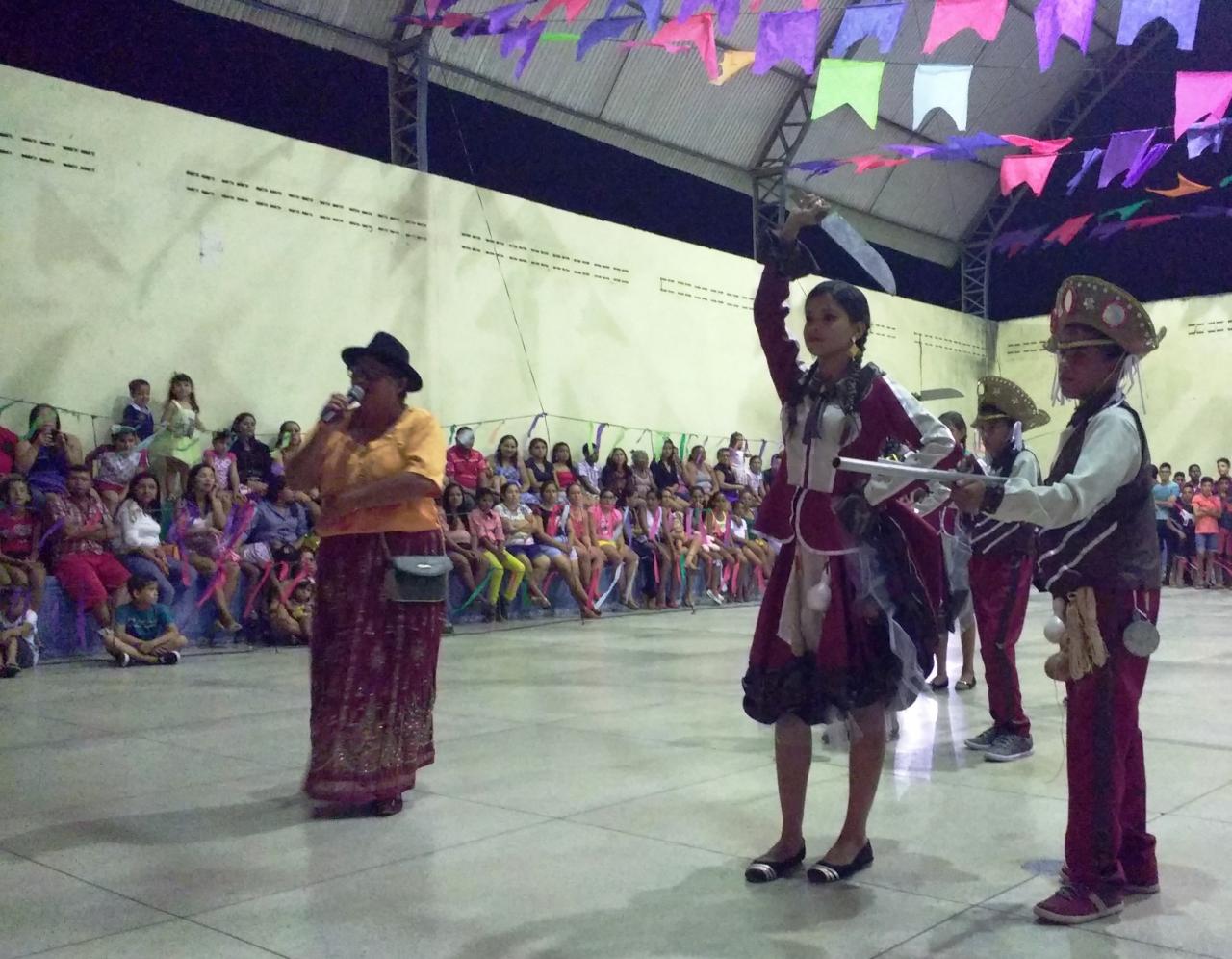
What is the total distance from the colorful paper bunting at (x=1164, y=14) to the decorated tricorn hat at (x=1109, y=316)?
472 cm

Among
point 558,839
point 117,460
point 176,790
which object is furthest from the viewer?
point 117,460

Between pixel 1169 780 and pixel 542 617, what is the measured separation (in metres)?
7.11

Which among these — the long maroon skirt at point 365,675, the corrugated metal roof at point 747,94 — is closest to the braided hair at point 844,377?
the long maroon skirt at point 365,675

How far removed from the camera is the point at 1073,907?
244 cm

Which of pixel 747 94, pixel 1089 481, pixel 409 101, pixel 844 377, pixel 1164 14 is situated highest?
pixel 747 94

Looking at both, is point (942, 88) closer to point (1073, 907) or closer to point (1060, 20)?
point (1060, 20)

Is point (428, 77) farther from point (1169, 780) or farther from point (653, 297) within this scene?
point (1169, 780)

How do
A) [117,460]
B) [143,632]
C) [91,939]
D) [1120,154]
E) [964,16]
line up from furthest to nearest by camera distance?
[1120,154] → [117,460] → [964,16] → [143,632] → [91,939]

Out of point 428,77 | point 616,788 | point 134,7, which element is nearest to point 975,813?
point 616,788

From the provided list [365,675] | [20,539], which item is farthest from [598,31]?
[365,675]

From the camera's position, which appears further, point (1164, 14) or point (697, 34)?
point (697, 34)

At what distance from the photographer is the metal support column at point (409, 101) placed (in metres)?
11.0

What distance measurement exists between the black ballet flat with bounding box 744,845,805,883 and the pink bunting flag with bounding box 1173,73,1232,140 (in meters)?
7.39

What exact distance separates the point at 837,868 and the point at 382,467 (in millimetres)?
1728
